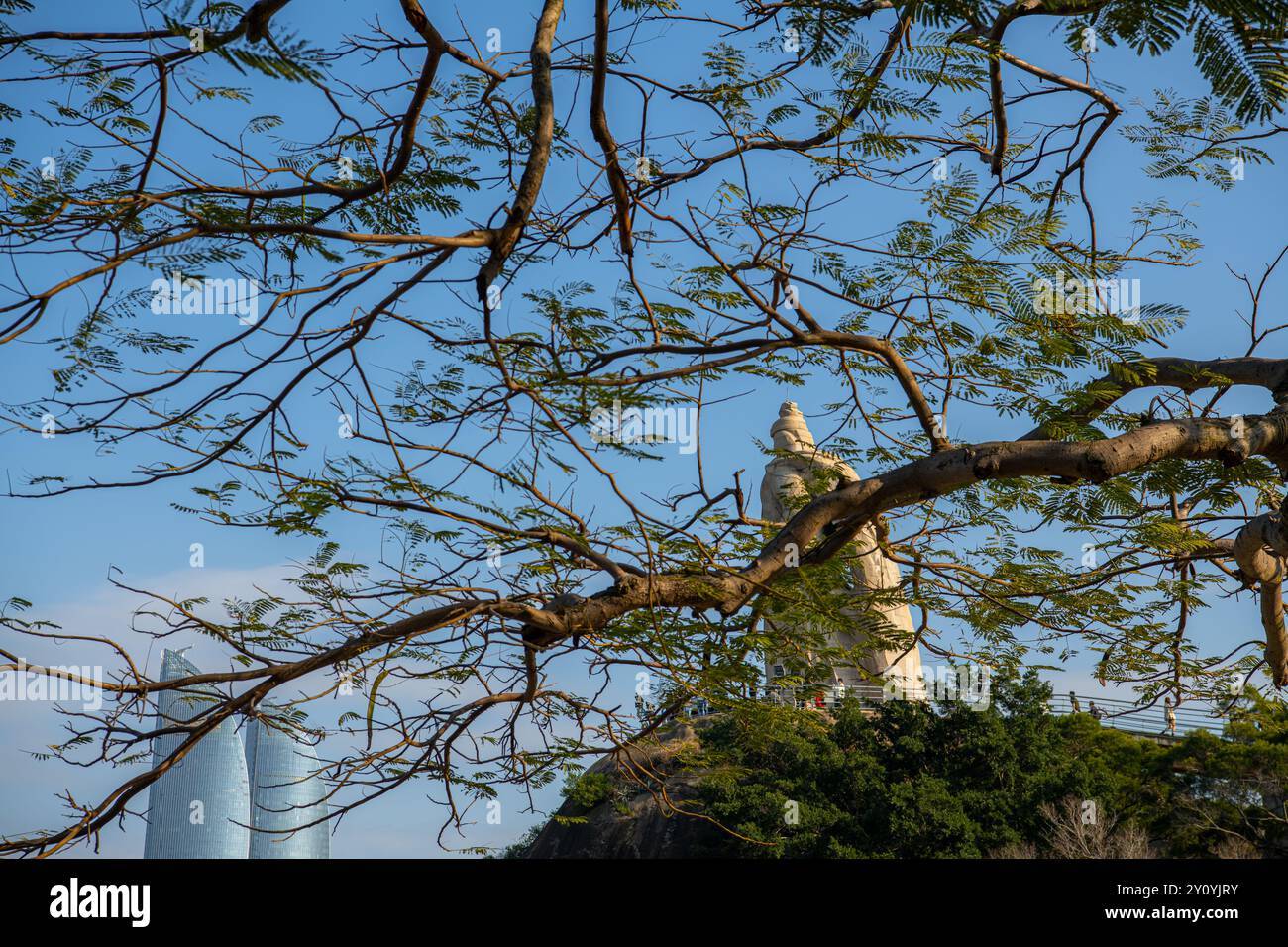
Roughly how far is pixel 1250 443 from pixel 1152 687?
8.66ft

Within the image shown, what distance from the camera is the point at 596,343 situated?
519cm

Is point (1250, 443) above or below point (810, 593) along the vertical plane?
above

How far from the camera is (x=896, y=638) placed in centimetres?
554

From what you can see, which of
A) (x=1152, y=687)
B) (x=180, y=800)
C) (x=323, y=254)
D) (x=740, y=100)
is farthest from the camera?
(x=180, y=800)
